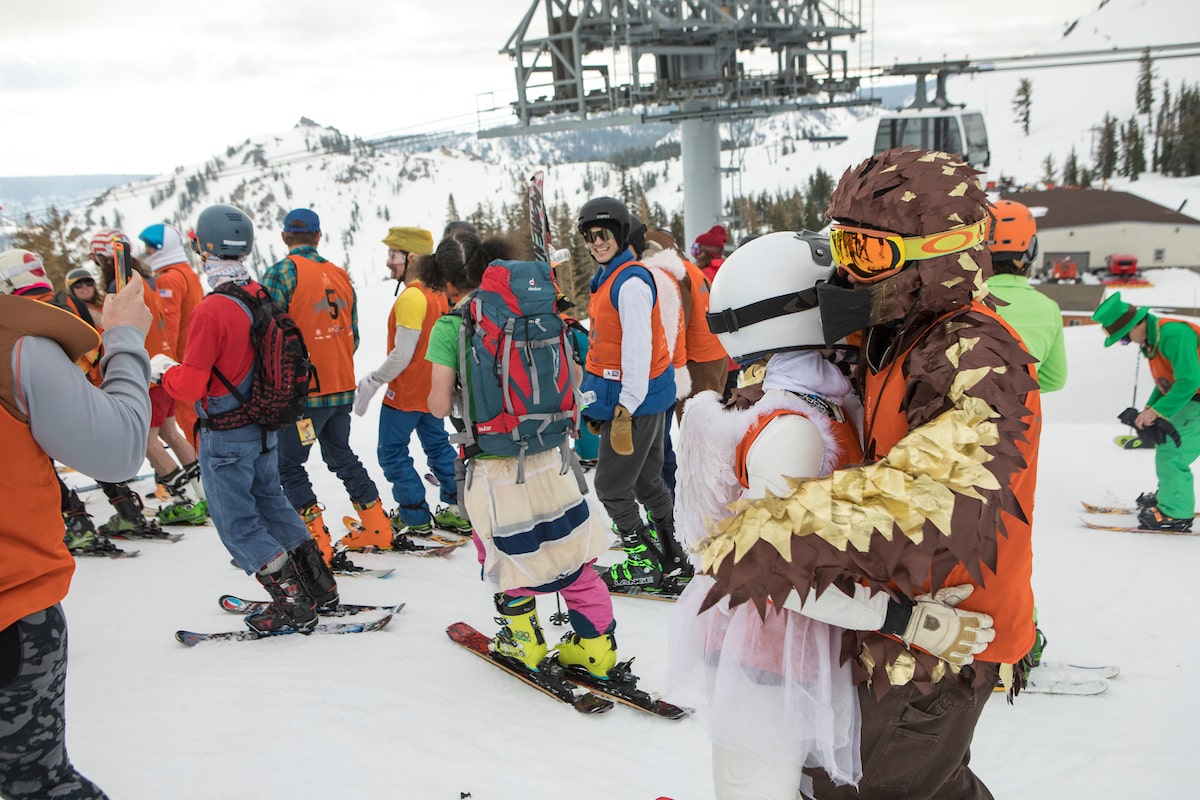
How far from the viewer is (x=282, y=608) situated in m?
4.12

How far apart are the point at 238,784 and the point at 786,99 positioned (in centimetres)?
2212

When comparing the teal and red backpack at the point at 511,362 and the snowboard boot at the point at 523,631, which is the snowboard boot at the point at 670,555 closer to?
the snowboard boot at the point at 523,631

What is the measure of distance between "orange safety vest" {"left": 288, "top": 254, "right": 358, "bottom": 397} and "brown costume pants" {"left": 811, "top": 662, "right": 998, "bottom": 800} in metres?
4.18

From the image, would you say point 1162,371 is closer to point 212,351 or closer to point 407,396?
point 407,396

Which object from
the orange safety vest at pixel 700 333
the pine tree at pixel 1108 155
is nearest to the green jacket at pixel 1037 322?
the orange safety vest at pixel 700 333

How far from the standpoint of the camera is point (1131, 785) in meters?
2.96

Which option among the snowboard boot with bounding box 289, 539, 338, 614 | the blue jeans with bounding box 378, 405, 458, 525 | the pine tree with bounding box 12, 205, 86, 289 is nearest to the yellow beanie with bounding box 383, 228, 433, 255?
the blue jeans with bounding box 378, 405, 458, 525

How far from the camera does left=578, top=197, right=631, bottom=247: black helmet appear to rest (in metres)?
4.23

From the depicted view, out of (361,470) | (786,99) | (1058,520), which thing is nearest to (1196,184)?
→ (786,99)

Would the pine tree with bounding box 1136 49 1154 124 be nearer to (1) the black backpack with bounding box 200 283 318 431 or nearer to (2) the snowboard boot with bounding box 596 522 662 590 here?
(2) the snowboard boot with bounding box 596 522 662 590

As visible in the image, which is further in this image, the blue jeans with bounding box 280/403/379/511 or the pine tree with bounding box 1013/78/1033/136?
the pine tree with bounding box 1013/78/1033/136

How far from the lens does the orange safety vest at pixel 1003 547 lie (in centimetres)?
151

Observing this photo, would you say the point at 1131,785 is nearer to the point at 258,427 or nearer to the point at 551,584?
the point at 551,584

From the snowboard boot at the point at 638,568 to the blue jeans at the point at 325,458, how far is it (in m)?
2.01
